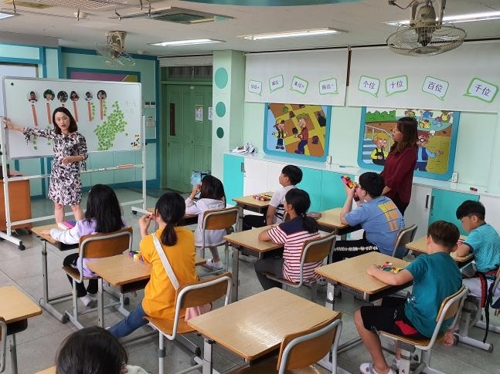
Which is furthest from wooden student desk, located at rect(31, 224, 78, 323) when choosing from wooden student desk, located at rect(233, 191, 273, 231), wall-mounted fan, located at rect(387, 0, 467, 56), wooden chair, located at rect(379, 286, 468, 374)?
wall-mounted fan, located at rect(387, 0, 467, 56)

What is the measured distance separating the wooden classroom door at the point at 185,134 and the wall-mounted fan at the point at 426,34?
536 centimetres

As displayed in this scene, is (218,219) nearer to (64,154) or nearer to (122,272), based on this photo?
(122,272)

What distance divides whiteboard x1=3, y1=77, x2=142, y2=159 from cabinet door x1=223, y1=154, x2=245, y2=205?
142cm

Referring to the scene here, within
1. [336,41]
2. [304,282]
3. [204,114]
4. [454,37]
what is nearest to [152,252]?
[304,282]

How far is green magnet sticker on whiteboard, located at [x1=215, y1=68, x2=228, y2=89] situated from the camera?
7055 millimetres

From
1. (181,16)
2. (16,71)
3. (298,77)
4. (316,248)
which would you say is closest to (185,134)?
(298,77)

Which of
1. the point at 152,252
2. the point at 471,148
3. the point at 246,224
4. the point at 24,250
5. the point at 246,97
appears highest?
the point at 246,97

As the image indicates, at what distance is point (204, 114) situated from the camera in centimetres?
805

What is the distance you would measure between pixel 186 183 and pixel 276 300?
250 inches

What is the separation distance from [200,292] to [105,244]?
3.47 ft

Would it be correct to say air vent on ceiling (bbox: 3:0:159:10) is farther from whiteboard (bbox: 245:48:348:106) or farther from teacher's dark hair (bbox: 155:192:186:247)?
whiteboard (bbox: 245:48:348:106)

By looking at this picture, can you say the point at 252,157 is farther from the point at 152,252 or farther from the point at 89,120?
the point at 152,252

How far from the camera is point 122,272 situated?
111 inches

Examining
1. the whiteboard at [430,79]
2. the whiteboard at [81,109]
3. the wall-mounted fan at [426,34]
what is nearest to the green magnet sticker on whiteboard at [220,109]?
the whiteboard at [81,109]
